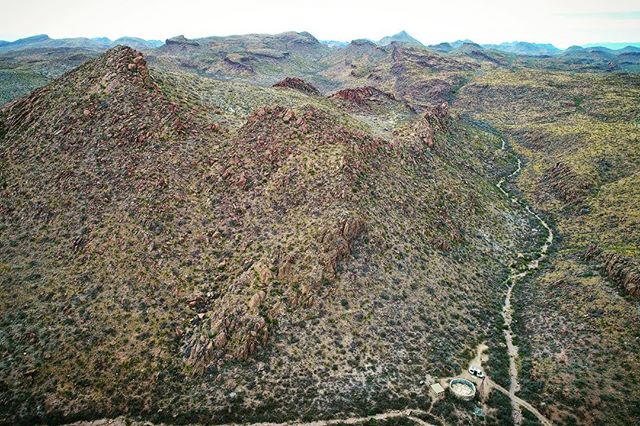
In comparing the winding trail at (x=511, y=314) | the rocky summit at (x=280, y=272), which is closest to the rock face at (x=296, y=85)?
the rocky summit at (x=280, y=272)

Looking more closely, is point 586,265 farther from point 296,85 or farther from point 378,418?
point 296,85

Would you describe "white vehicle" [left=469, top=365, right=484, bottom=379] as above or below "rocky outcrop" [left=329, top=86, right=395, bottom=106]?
below

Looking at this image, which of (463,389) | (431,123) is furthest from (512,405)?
(431,123)

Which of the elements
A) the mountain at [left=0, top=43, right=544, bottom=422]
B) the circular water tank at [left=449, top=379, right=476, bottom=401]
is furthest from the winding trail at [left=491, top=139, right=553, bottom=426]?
the circular water tank at [left=449, top=379, right=476, bottom=401]

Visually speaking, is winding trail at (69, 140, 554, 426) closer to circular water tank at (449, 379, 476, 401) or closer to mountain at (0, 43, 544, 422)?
circular water tank at (449, 379, 476, 401)

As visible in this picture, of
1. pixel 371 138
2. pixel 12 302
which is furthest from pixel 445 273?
pixel 12 302

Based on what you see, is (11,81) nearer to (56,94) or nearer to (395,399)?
(56,94)
